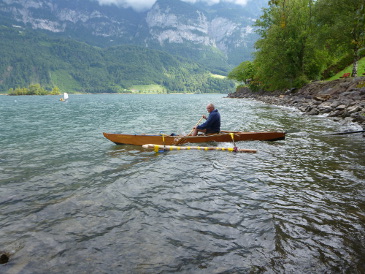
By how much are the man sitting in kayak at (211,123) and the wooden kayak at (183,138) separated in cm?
57

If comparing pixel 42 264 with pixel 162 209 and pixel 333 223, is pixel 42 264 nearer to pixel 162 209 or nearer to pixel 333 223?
pixel 162 209

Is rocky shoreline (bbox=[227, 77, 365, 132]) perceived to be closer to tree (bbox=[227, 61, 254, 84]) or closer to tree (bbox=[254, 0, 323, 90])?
tree (bbox=[254, 0, 323, 90])

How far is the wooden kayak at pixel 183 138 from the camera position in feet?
46.5

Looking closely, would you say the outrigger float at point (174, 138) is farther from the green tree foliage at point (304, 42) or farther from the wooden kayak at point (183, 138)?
the green tree foliage at point (304, 42)

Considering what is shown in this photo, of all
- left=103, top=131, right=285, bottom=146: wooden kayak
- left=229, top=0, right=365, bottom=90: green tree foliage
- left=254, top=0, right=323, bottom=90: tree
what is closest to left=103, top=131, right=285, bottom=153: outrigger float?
left=103, top=131, right=285, bottom=146: wooden kayak

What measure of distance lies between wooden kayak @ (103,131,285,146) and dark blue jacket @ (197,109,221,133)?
1.83 feet

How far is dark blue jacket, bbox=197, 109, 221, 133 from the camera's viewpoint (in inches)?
579

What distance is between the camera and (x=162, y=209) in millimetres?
6781

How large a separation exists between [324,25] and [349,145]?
109 feet

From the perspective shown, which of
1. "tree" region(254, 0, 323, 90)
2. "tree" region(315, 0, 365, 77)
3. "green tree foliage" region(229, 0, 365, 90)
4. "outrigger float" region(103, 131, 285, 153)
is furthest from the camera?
"tree" region(254, 0, 323, 90)

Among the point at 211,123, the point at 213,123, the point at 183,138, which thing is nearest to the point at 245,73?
the point at 213,123

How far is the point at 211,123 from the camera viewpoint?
14.9m

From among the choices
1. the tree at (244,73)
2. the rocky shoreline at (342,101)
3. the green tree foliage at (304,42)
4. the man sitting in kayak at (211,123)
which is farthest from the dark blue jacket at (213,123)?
the tree at (244,73)

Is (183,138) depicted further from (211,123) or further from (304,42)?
(304,42)
